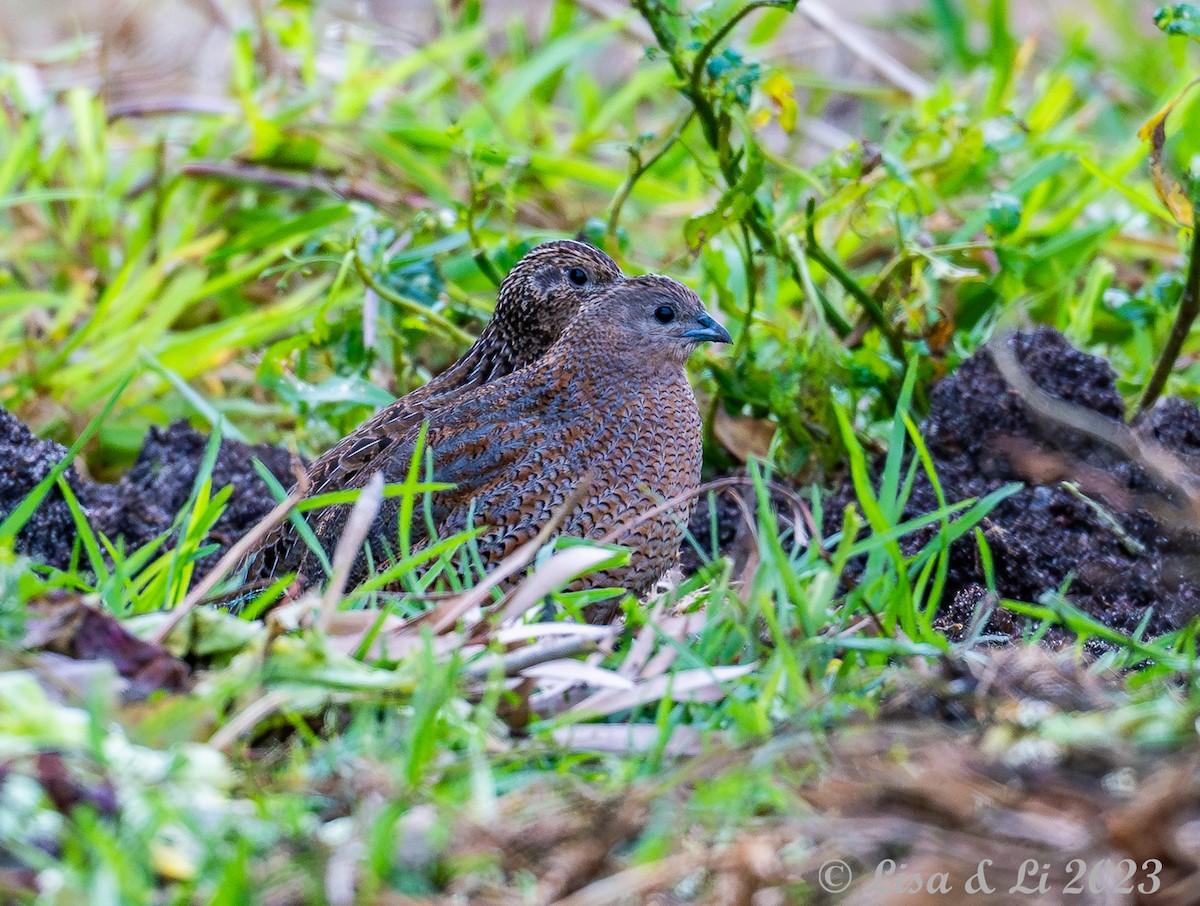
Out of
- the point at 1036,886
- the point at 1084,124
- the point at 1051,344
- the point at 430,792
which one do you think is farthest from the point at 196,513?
A: the point at 1084,124

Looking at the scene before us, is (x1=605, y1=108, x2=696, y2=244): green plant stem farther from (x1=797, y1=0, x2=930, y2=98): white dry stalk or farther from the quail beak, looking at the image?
(x1=797, y1=0, x2=930, y2=98): white dry stalk

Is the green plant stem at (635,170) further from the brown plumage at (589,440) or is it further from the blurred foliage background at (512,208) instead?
the brown plumage at (589,440)

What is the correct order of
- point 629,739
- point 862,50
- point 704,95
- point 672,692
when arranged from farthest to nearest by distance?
point 862,50 → point 704,95 → point 672,692 → point 629,739

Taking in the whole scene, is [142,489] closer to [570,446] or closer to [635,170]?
[570,446]

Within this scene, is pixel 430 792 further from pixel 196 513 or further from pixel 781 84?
pixel 781 84

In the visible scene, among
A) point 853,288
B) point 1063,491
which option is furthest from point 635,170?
point 1063,491

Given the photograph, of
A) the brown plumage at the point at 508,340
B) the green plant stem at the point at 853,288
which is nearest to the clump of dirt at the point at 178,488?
the brown plumage at the point at 508,340
